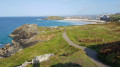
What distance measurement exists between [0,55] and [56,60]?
30.9m

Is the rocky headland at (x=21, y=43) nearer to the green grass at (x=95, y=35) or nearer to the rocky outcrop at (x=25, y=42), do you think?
the rocky outcrop at (x=25, y=42)

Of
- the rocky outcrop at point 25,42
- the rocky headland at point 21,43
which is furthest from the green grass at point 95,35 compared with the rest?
the rocky headland at point 21,43

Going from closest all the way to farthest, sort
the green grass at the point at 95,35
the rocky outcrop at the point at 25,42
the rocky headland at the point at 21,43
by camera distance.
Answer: the green grass at the point at 95,35
the rocky headland at the point at 21,43
the rocky outcrop at the point at 25,42

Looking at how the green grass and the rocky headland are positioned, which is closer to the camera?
the green grass

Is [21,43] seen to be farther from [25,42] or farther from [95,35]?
[95,35]

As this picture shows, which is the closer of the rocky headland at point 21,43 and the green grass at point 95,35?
the green grass at point 95,35

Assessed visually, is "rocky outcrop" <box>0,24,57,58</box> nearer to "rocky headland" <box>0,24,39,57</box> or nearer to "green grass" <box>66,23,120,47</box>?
"rocky headland" <box>0,24,39,57</box>

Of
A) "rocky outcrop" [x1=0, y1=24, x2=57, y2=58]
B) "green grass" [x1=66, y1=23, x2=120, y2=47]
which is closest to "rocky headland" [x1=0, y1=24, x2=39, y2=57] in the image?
"rocky outcrop" [x1=0, y1=24, x2=57, y2=58]

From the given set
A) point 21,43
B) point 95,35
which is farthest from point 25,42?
point 95,35

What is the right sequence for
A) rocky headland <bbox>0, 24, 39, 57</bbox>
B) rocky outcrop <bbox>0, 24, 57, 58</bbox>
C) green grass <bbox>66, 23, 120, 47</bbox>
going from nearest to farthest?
green grass <bbox>66, 23, 120, 47</bbox>
rocky headland <bbox>0, 24, 39, 57</bbox>
rocky outcrop <bbox>0, 24, 57, 58</bbox>

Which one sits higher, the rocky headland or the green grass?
the green grass

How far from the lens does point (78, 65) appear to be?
19.0 m

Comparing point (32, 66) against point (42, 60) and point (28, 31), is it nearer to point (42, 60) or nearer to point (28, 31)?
point (42, 60)

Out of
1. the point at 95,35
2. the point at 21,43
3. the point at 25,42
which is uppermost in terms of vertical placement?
the point at 95,35
